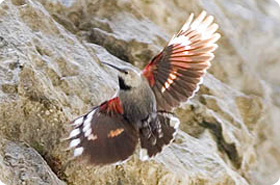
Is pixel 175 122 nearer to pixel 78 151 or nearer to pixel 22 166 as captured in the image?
pixel 78 151

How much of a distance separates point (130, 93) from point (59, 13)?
1.55 meters

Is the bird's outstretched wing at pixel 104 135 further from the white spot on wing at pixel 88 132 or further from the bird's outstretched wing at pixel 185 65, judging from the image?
the bird's outstretched wing at pixel 185 65

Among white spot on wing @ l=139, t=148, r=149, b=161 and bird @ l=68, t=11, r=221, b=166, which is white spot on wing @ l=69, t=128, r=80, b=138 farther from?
white spot on wing @ l=139, t=148, r=149, b=161

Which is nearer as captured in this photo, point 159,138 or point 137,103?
point 137,103

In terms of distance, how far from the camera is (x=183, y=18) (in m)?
5.20

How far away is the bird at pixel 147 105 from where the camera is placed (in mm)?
2986

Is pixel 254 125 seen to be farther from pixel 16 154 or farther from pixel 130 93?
pixel 16 154

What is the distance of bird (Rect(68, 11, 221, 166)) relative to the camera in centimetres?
299

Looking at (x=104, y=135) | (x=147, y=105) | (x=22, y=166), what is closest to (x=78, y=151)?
(x=104, y=135)

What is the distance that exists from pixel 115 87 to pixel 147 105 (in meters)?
0.59

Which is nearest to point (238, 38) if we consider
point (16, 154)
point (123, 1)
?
point (123, 1)

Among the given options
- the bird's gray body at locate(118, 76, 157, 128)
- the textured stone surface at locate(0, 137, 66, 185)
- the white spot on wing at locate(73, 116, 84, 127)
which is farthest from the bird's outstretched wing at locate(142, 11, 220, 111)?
the textured stone surface at locate(0, 137, 66, 185)

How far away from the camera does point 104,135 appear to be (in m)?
3.03

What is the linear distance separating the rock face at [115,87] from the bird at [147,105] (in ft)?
0.54
